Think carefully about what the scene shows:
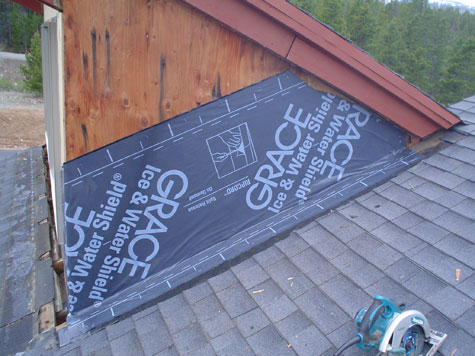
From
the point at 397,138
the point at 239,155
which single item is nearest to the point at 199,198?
the point at 239,155

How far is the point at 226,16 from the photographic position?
2.66 metres

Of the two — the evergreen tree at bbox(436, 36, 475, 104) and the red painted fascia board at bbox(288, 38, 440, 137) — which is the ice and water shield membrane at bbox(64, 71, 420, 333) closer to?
the red painted fascia board at bbox(288, 38, 440, 137)

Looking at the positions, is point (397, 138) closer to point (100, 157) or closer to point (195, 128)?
point (195, 128)

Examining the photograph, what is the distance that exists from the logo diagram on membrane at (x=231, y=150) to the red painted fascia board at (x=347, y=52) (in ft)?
2.96

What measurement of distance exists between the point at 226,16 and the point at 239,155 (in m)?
1.12

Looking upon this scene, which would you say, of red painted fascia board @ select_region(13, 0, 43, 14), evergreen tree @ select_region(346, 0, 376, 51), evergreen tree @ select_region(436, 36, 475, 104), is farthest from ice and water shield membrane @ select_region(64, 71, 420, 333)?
evergreen tree @ select_region(346, 0, 376, 51)

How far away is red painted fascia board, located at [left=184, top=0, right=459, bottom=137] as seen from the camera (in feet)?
8.74

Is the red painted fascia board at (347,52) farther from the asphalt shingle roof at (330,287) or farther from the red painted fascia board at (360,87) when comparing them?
the asphalt shingle roof at (330,287)

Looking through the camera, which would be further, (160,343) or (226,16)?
(226,16)

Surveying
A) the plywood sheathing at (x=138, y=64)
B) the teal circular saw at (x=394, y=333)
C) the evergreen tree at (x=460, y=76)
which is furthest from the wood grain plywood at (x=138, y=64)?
the evergreen tree at (x=460, y=76)

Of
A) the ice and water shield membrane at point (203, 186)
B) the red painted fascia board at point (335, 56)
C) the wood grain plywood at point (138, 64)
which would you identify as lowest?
the ice and water shield membrane at point (203, 186)

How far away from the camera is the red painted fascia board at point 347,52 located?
2695 millimetres

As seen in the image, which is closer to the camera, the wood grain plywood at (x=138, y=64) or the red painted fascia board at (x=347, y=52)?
the wood grain plywood at (x=138, y=64)

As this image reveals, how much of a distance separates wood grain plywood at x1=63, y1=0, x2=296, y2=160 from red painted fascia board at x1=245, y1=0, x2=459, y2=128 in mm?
316
